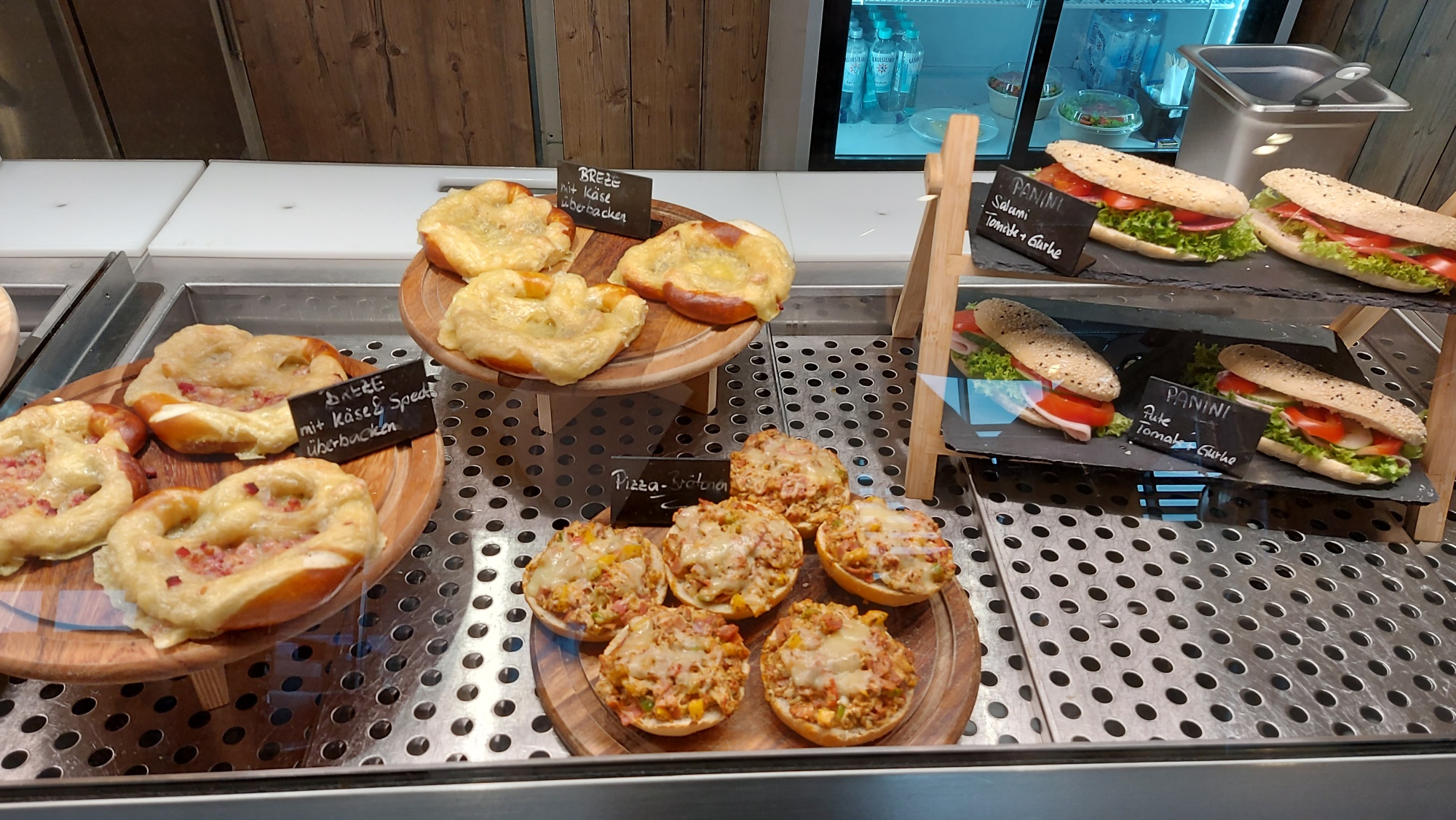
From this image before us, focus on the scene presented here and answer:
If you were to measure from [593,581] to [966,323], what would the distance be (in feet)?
3.85

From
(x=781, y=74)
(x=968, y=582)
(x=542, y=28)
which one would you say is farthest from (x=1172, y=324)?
(x=542, y=28)

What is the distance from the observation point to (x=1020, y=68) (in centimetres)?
182

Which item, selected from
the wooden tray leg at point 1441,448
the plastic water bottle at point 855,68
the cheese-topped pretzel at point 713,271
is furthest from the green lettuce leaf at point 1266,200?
the cheese-topped pretzel at point 713,271

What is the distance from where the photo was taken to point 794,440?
74.4 inches

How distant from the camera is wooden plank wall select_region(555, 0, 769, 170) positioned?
263 centimetres

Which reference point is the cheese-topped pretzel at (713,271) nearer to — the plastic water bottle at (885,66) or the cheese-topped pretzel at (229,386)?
the plastic water bottle at (885,66)

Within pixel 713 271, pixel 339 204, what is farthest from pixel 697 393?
pixel 339 204

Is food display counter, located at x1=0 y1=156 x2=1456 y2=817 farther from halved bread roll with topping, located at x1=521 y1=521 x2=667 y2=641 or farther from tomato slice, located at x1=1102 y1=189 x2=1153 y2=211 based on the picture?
tomato slice, located at x1=1102 y1=189 x2=1153 y2=211

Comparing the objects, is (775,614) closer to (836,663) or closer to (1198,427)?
(836,663)

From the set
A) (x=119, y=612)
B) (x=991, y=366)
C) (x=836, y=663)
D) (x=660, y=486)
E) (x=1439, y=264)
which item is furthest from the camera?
(x=991, y=366)

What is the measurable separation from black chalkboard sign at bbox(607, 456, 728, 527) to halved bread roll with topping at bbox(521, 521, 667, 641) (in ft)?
0.22

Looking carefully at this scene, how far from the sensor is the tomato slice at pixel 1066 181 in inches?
78.1

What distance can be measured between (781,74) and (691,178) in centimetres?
50

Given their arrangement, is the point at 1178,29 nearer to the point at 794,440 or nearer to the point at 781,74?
the point at 781,74
